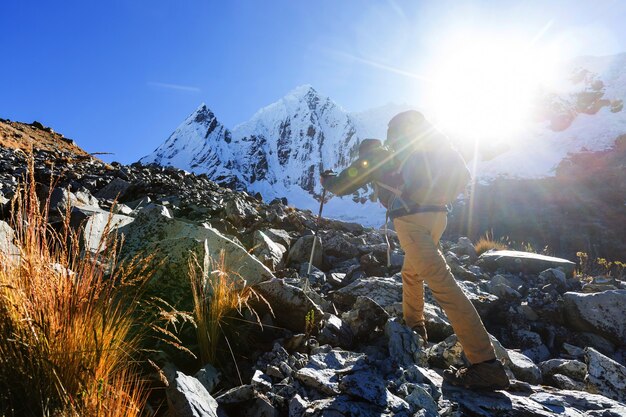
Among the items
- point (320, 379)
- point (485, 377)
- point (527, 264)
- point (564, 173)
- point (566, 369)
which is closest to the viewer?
point (320, 379)

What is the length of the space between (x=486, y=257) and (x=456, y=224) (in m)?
34.8

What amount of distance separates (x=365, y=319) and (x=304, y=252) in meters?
3.68

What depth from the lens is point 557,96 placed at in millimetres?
79750

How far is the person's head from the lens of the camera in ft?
12.0

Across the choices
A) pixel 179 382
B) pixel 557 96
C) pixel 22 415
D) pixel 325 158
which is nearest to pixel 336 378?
pixel 179 382

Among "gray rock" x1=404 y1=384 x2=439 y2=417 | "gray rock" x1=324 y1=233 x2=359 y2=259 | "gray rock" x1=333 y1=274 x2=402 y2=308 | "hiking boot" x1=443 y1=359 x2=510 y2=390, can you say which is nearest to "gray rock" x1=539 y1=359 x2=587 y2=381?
"hiking boot" x1=443 y1=359 x2=510 y2=390

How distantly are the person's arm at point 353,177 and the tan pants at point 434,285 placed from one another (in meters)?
0.58

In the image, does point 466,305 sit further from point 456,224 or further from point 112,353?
point 456,224

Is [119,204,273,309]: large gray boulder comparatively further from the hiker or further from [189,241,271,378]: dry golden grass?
the hiker

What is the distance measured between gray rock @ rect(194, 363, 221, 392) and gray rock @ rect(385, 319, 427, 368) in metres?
1.56

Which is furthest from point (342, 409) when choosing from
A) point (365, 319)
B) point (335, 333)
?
point (365, 319)

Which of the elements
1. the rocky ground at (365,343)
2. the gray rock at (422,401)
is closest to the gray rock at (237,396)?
the rocky ground at (365,343)

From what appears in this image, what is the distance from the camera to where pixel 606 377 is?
3.29 meters

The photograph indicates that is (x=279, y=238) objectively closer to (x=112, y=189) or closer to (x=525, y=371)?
(x=525, y=371)
